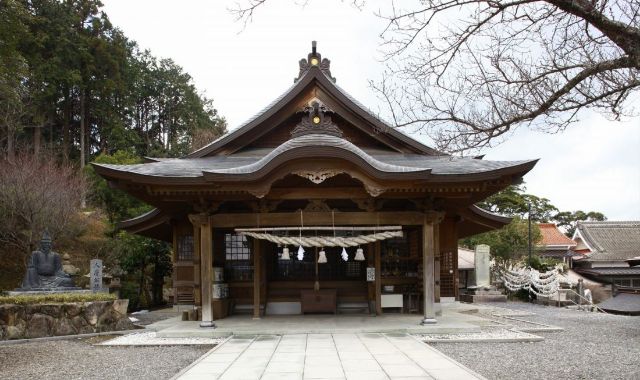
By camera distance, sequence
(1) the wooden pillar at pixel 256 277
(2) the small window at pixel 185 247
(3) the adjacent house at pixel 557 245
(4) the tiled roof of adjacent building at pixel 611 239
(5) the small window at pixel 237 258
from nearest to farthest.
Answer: (1) the wooden pillar at pixel 256 277 → (5) the small window at pixel 237 258 → (2) the small window at pixel 185 247 → (4) the tiled roof of adjacent building at pixel 611 239 → (3) the adjacent house at pixel 557 245

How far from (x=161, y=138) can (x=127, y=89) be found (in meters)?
6.03

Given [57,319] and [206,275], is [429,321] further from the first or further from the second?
[57,319]

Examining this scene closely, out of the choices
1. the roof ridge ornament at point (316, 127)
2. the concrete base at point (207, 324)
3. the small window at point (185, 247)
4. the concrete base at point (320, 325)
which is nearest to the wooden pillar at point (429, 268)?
the concrete base at point (320, 325)

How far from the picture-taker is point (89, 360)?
8.12 meters

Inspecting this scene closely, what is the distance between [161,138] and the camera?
133 feet

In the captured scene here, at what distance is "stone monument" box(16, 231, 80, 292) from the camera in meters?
12.0

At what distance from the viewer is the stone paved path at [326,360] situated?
6508mm

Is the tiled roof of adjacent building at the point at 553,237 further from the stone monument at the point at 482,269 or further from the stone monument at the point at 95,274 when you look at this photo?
the stone monument at the point at 95,274

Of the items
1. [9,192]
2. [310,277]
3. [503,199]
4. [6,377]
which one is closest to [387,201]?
[310,277]

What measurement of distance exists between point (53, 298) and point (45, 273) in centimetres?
178

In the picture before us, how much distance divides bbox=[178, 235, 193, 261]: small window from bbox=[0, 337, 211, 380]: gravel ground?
14.3ft

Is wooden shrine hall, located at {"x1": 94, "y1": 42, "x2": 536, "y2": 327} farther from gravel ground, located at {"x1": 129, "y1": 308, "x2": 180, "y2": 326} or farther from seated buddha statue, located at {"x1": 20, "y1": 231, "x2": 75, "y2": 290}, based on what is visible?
seated buddha statue, located at {"x1": 20, "y1": 231, "x2": 75, "y2": 290}

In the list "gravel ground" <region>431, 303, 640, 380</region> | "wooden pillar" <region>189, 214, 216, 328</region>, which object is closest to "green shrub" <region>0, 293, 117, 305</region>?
"wooden pillar" <region>189, 214, 216, 328</region>

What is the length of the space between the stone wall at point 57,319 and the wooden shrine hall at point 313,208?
6.96ft
